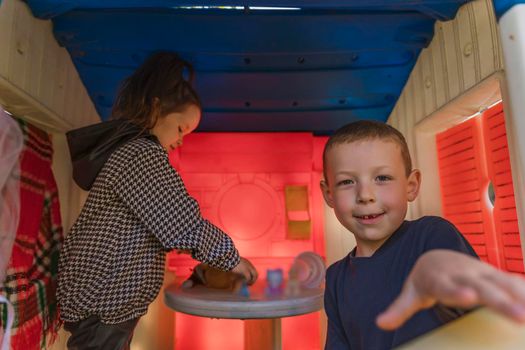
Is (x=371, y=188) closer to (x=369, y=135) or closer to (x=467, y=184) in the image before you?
(x=369, y=135)

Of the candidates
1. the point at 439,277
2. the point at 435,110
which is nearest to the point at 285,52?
the point at 435,110

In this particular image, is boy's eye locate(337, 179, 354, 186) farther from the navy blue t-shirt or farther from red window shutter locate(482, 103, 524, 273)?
red window shutter locate(482, 103, 524, 273)

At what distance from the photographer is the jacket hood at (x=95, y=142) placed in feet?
3.68

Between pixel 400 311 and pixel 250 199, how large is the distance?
1.28 meters

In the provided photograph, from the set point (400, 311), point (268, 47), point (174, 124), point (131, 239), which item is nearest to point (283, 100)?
point (268, 47)

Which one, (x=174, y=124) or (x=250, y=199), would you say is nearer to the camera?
(x=174, y=124)

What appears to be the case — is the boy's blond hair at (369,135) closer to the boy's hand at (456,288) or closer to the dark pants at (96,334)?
the boy's hand at (456,288)

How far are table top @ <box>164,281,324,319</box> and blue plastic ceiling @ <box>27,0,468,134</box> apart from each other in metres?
0.72

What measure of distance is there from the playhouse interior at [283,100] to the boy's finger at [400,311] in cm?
59

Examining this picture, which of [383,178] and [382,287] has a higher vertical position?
[383,178]

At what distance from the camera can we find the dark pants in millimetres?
993

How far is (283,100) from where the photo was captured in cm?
159

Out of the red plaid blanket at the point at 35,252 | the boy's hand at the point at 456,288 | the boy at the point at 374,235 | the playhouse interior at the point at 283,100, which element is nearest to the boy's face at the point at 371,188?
the boy at the point at 374,235

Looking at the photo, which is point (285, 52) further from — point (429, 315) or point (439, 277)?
point (439, 277)
